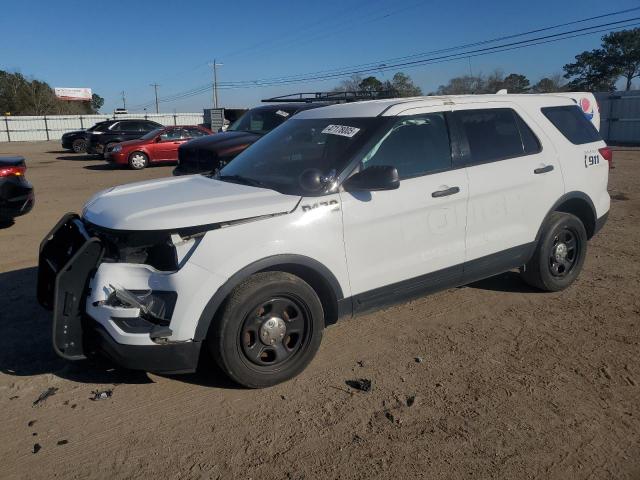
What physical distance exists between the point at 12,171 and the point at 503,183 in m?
→ 6.90

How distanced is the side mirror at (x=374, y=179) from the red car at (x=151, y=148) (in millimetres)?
15844

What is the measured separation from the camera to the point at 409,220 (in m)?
3.98

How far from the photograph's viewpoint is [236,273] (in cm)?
330

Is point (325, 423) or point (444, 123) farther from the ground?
point (444, 123)

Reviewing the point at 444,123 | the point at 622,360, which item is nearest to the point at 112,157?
the point at 444,123

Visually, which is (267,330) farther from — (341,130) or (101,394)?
(341,130)

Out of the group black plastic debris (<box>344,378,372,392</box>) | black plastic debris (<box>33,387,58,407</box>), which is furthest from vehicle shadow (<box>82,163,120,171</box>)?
black plastic debris (<box>344,378,372,392</box>)

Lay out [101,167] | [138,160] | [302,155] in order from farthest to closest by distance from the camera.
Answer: [101,167] → [138,160] → [302,155]

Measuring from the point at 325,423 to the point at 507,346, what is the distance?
1714 mm

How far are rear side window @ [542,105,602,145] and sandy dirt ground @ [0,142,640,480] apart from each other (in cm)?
156

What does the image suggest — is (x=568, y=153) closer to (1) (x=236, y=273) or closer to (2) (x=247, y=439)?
(1) (x=236, y=273)

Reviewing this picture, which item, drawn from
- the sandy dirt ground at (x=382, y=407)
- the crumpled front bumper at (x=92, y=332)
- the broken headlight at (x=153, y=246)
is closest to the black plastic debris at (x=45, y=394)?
the sandy dirt ground at (x=382, y=407)

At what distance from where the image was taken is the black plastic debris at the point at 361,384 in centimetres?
359

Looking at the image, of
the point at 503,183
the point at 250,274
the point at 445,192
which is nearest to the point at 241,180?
the point at 250,274
